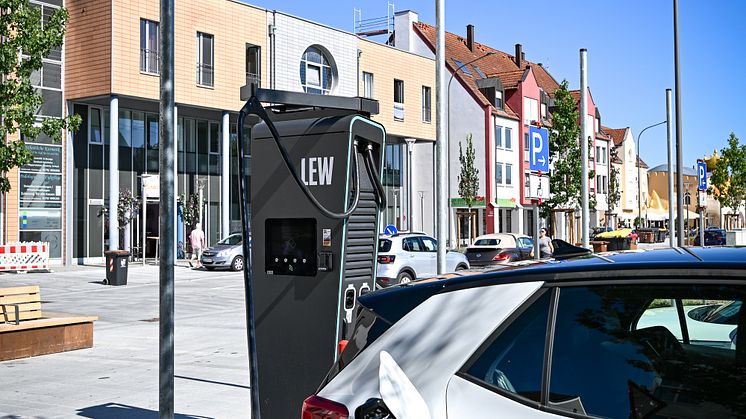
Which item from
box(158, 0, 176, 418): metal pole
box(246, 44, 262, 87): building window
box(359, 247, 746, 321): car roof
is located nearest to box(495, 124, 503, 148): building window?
box(246, 44, 262, 87): building window

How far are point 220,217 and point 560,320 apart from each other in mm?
37796

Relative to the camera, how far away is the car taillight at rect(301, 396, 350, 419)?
9.15 ft

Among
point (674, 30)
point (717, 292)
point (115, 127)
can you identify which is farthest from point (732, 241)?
point (717, 292)

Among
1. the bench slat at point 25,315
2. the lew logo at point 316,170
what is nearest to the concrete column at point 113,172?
the bench slat at point 25,315

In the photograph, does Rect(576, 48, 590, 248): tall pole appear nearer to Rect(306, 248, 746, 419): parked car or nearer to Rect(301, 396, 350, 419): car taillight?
Rect(306, 248, 746, 419): parked car

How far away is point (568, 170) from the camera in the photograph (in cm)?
4700

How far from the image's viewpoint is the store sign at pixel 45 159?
106ft

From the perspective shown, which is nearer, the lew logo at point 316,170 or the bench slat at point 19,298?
the lew logo at point 316,170

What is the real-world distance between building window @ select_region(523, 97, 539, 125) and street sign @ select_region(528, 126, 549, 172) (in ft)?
160

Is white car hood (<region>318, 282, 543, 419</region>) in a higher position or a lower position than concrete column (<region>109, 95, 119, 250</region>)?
lower

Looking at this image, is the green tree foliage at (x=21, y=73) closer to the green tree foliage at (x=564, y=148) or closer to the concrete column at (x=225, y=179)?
the concrete column at (x=225, y=179)

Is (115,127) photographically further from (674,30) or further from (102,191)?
(674,30)

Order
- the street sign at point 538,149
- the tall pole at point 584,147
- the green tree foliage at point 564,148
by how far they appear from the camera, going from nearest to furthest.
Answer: the street sign at point 538,149, the tall pole at point 584,147, the green tree foliage at point 564,148

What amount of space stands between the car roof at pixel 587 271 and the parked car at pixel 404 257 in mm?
18289
